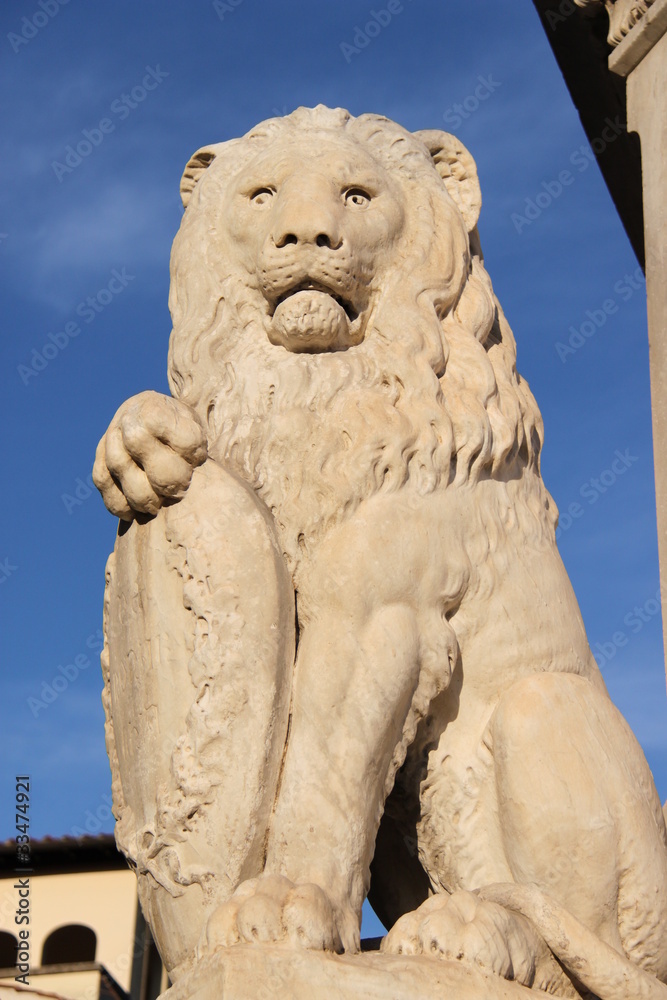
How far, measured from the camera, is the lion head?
4195 millimetres

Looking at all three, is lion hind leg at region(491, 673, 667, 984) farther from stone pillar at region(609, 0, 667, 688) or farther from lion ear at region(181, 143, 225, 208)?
lion ear at region(181, 143, 225, 208)

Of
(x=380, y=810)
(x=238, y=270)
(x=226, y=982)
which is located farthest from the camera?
(x=238, y=270)

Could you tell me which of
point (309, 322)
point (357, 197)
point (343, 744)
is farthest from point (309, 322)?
point (343, 744)

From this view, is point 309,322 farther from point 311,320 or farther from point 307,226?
point 307,226

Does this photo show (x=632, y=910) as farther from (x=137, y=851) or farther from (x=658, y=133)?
(x=658, y=133)

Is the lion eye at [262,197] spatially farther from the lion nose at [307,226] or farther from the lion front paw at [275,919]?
the lion front paw at [275,919]

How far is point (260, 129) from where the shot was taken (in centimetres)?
484

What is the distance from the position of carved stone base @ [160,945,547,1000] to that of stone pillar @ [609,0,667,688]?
1417 mm

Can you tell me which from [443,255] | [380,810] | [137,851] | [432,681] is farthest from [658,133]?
[137,851]

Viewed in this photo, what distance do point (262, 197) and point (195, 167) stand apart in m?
0.51

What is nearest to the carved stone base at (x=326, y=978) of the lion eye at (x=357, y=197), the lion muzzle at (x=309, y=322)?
the lion muzzle at (x=309, y=322)

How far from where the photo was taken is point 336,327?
14.4 feet

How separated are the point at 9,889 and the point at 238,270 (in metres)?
11.8

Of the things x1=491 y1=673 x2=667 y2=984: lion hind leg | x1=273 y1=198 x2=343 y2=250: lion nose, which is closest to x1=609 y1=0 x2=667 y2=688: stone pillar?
x1=491 y1=673 x2=667 y2=984: lion hind leg
